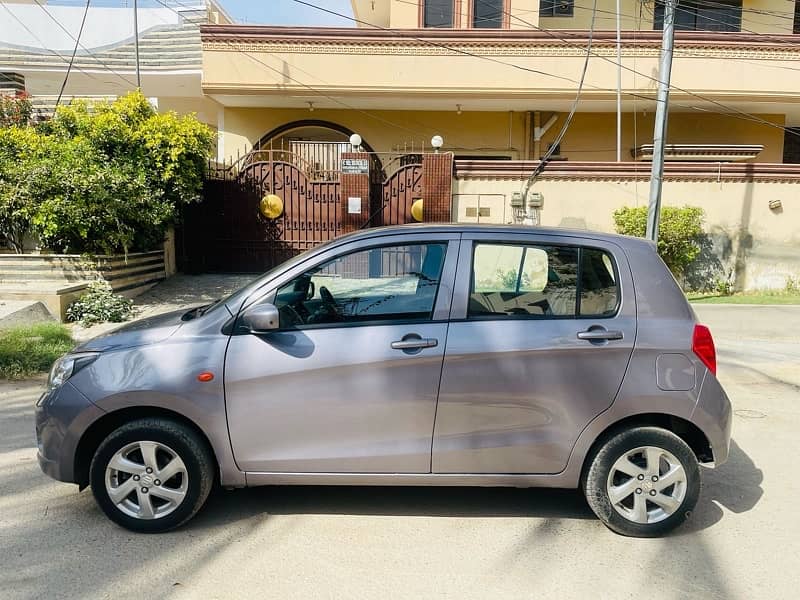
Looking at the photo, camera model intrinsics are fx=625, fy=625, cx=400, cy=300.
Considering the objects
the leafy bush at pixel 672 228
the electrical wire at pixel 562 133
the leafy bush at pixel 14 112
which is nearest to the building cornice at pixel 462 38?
the electrical wire at pixel 562 133

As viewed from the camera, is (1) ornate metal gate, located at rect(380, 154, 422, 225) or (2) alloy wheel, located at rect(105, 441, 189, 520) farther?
(1) ornate metal gate, located at rect(380, 154, 422, 225)

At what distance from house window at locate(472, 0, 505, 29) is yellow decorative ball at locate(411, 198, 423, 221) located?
6737 mm

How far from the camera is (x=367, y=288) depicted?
381 cm

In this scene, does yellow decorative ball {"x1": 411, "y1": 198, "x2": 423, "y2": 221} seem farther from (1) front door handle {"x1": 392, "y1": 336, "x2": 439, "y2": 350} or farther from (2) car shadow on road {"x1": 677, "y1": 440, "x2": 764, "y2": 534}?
(1) front door handle {"x1": 392, "y1": 336, "x2": 439, "y2": 350}

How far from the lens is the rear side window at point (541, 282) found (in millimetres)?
3697

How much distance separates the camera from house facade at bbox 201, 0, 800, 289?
43.3 ft

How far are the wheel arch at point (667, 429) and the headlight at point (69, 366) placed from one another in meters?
2.95

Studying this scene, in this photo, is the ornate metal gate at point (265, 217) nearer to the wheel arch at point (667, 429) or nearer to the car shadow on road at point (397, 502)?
the car shadow on road at point (397, 502)

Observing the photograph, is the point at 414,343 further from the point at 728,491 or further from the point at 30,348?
the point at 30,348

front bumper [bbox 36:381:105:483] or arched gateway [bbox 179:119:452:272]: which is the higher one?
arched gateway [bbox 179:119:452:272]

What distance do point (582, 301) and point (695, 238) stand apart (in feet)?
35.8

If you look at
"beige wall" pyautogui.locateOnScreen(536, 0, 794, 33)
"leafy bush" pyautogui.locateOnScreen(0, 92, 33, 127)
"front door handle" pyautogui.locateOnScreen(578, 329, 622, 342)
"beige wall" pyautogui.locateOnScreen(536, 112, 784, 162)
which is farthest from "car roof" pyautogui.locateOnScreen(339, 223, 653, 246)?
"beige wall" pyautogui.locateOnScreen(536, 0, 794, 33)

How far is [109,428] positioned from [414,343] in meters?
1.86

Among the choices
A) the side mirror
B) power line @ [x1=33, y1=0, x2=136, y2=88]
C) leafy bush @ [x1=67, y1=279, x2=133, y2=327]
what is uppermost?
power line @ [x1=33, y1=0, x2=136, y2=88]
